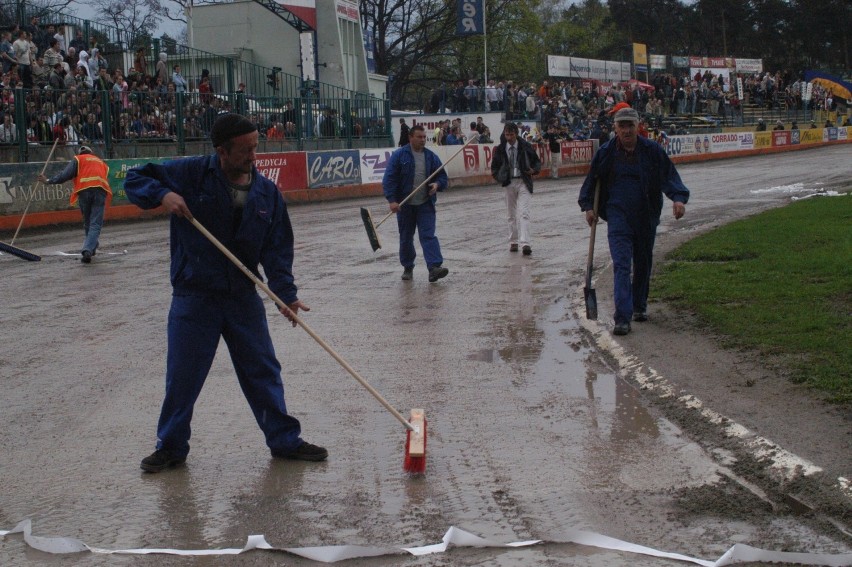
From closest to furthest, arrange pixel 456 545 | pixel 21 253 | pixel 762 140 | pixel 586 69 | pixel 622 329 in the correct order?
pixel 456 545 < pixel 622 329 < pixel 21 253 < pixel 762 140 < pixel 586 69

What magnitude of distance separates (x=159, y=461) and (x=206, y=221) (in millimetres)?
1309

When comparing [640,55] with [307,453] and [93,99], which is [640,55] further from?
[307,453]

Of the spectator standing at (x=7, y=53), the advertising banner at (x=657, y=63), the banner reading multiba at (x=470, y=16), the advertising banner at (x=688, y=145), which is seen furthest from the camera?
the advertising banner at (x=657, y=63)

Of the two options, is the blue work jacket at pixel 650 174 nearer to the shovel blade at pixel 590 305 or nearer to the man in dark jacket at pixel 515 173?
the shovel blade at pixel 590 305

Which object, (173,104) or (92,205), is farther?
(173,104)

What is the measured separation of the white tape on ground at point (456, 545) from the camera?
4.25 metres

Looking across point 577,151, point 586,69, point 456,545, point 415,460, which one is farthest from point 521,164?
point 586,69

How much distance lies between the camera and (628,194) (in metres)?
9.05

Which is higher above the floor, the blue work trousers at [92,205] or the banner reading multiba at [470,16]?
the banner reading multiba at [470,16]

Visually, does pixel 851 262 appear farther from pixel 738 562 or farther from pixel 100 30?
pixel 100 30

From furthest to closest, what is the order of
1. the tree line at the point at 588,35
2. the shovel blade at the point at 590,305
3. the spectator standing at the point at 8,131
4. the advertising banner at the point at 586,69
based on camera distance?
the tree line at the point at 588,35, the advertising banner at the point at 586,69, the spectator standing at the point at 8,131, the shovel blade at the point at 590,305

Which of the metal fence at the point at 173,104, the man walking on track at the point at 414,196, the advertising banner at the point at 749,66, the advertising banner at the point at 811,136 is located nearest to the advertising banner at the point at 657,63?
the advertising banner at the point at 749,66

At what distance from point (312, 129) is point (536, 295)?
19.2 metres

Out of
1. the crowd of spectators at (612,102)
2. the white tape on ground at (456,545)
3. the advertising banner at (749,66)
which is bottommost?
the white tape on ground at (456,545)
